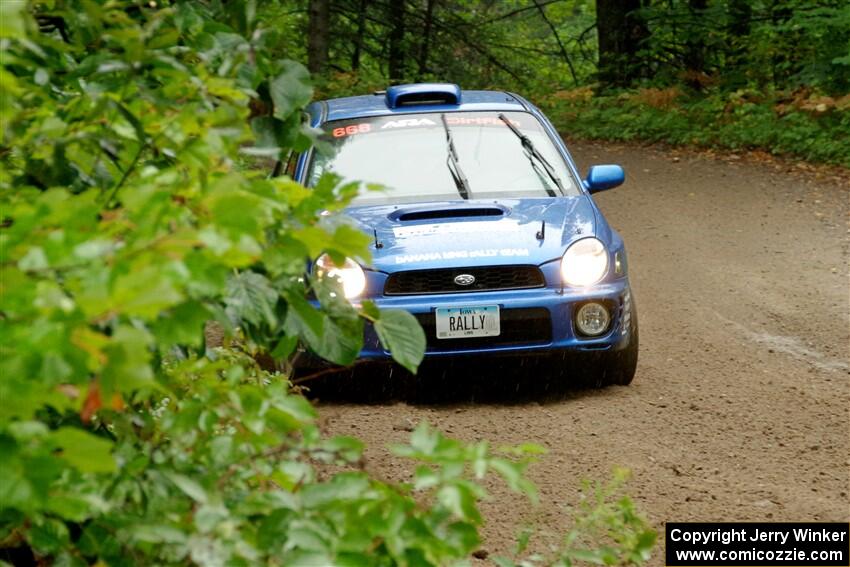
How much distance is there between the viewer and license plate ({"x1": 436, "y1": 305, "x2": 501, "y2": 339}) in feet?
22.7

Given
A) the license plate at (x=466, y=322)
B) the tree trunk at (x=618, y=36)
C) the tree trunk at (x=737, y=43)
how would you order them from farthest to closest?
the tree trunk at (x=618, y=36) < the tree trunk at (x=737, y=43) < the license plate at (x=466, y=322)

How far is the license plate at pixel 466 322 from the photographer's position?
693cm

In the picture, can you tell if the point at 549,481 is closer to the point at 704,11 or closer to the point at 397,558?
the point at 397,558

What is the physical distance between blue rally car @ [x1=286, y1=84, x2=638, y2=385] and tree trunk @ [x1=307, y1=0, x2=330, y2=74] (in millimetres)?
14434

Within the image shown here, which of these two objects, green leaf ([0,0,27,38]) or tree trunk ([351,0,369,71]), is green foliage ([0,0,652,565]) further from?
tree trunk ([351,0,369,71])

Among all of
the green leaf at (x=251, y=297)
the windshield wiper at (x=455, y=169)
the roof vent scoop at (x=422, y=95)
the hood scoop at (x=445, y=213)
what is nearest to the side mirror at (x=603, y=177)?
the windshield wiper at (x=455, y=169)

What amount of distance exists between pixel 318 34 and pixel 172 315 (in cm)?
2146

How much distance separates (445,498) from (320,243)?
2.11 feet

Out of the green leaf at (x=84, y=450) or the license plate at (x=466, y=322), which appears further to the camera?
the license plate at (x=466, y=322)

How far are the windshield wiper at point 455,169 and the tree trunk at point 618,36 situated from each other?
54.4 feet

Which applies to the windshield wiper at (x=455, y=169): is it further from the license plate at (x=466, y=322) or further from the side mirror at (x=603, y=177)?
the license plate at (x=466, y=322)

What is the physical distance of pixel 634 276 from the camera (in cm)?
1175

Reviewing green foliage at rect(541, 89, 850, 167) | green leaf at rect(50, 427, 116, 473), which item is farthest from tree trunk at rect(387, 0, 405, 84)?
green leaf at rect(50, 427, 116, 473)

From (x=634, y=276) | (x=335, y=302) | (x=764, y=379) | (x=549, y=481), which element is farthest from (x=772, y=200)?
(x=335, y=302)
